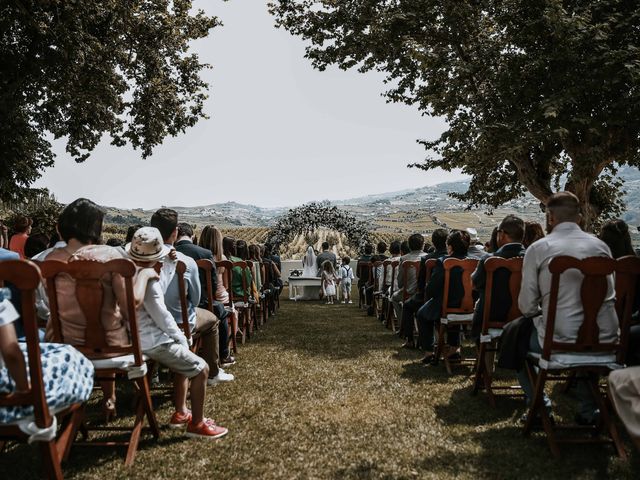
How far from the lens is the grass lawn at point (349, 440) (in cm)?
362

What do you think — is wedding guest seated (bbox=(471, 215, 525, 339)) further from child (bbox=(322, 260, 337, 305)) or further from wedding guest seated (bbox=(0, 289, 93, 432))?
child (bbox=(322, 260, 337, 305))

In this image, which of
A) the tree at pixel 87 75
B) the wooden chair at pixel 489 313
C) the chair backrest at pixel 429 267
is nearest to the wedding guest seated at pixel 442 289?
the chair backrest at pixel 429 267

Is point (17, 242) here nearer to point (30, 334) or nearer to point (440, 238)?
point (440, 238)

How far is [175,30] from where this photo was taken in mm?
16703

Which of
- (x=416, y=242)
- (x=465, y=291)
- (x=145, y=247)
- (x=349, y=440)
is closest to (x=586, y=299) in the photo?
(x=349, y=440)

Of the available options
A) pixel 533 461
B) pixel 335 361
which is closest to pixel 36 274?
pixel 533 461

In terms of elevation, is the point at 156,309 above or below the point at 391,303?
above

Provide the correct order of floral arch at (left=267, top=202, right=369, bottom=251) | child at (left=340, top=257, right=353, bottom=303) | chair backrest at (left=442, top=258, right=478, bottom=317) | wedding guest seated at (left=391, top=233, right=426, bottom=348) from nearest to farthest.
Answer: chair backrest at (left=442, top=258, right=478, bottom=317), wedding guest seated at (left=391, top=233, right=426, bottom=348), child at (left=340, top=257, right=353, bottom=303), floral arch at (left=267, top=202, right=369, bottom=251)

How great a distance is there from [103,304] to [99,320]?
0.36ft

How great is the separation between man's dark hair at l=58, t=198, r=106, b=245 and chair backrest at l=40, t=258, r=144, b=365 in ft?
1.06

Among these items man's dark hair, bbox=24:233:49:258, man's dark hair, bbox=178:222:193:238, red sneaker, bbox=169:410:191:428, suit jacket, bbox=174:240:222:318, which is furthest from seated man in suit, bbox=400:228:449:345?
man's dark hair, bbox=24:233:49:258

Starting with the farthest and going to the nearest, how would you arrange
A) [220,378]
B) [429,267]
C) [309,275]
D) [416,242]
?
[309,275]
[416,242]
[429,267]
[220,378]

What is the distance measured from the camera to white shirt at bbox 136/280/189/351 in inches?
160

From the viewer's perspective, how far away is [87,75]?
591 inches
